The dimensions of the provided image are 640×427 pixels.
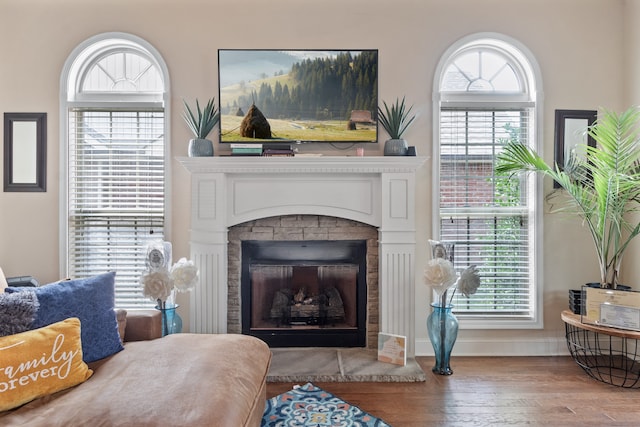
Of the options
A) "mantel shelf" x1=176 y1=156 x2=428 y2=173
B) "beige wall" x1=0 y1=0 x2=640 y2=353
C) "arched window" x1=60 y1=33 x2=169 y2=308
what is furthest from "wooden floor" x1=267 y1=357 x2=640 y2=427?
"arched window" x1=60 y1=33 x2=169 y2=308

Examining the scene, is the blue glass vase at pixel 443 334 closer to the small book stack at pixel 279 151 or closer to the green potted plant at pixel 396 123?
the green potted plant at pixel 396 123

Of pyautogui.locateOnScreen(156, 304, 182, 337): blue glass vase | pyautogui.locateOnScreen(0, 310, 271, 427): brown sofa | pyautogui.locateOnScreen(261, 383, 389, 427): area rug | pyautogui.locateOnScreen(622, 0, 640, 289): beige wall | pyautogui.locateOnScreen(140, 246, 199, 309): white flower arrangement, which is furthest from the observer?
pyautogui.locateOnScreen(622, 0, 640, 289): beige wall

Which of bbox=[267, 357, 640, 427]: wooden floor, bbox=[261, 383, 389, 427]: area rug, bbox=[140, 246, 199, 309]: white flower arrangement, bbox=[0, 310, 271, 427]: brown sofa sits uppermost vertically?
bbox=[140, 246, 199, 309]: white flower arrangement

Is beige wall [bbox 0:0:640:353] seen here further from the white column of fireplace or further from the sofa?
the sofa

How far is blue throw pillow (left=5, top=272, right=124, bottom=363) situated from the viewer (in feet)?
5.40

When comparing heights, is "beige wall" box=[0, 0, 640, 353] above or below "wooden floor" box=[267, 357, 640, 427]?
above

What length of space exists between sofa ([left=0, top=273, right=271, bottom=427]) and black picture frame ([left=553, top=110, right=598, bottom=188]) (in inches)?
108

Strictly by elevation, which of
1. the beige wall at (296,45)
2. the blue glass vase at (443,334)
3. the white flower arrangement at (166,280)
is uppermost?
the beige wall at (296,45)

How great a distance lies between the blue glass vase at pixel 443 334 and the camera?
2607 millimetres

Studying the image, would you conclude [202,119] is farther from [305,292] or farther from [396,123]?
[305,292]

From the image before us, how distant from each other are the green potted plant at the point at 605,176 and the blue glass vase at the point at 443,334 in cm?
112

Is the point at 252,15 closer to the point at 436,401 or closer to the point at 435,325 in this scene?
the point at 435,325

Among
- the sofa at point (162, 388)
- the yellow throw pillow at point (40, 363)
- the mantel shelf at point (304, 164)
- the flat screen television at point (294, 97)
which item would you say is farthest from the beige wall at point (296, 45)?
the yellow throw pillow at point (40, 363)

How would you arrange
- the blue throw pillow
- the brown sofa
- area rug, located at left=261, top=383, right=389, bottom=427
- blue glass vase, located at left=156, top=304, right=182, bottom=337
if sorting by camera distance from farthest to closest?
blue glass vase, located at left=156, top=304, right=182, bottom=337
area rug, located at left=261, top=383, right=389, bottom=427
the blue throw pillow
the brown sofa
